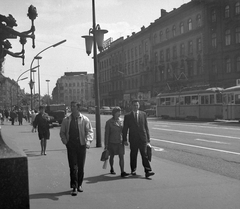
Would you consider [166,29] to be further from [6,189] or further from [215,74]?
[6,189]

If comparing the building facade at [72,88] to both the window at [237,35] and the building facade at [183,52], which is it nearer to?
the building facade at [183,52]

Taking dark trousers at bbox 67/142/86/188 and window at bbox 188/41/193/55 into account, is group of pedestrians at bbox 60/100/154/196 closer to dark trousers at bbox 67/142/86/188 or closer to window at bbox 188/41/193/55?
dark trousers at bbox 67/142/86/188

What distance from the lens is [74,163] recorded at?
6.83 meters

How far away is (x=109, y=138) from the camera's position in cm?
849

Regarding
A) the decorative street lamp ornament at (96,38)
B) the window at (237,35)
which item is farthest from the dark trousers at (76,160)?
the window at (237,35)

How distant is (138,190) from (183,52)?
162 feet

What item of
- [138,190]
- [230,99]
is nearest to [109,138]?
[138,190]

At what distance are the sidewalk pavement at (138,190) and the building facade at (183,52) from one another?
2620cm

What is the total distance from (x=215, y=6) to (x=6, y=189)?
153 ft

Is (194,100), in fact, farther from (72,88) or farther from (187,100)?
(72,88)

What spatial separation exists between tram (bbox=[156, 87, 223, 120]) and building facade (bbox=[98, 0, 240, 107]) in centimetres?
119

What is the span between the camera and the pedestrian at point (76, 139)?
6.85 metres

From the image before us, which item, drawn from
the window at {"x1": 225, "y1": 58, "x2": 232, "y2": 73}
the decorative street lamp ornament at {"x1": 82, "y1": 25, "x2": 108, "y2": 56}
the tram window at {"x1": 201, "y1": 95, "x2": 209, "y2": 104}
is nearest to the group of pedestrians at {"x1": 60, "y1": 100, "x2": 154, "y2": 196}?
the decorative street lamp ornament at {"x1": 82, "y1": 25, "x2": 108, "y2": 56}

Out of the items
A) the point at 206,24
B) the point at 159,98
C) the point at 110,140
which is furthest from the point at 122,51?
the point at 110,140
